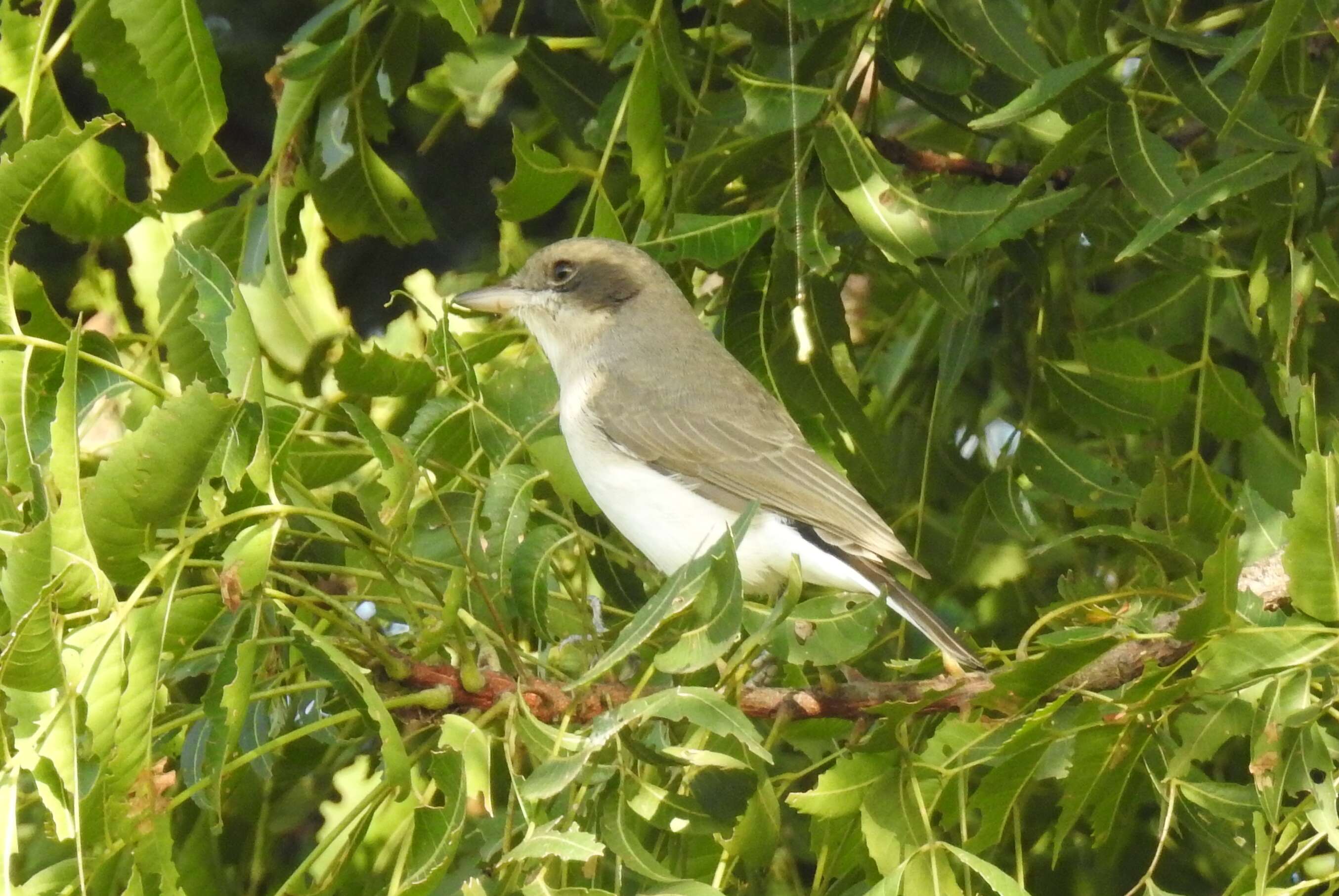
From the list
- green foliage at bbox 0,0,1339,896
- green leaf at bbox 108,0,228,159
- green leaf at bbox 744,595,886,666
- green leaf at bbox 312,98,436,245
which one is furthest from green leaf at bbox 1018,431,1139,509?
green leaf at bbox 108,0,228,159

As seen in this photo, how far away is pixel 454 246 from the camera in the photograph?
4914 mm

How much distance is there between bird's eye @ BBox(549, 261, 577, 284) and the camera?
3.97 m

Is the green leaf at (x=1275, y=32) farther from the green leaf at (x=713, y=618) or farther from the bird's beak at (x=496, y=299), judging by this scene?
the bird's beak at (x=496, y=299)

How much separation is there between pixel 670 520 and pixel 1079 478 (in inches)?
37.3

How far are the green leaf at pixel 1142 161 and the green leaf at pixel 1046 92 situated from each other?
171 mm

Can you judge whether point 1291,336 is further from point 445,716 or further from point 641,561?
point 445,716

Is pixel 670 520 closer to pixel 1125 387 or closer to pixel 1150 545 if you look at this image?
pixel 1125 387

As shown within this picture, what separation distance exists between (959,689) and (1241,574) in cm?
54

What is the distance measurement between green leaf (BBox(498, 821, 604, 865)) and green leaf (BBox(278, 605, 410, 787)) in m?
0.18

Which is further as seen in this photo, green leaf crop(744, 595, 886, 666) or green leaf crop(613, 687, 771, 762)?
green leaf crop(744, 595, 886, 666)

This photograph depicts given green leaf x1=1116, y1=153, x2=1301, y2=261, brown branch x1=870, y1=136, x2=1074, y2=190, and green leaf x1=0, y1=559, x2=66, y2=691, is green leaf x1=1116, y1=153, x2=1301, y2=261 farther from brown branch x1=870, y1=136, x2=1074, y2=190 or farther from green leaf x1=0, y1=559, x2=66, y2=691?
green leaf x1=0, y1=559, x2=66, y2=691

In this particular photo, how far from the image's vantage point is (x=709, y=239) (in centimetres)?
291

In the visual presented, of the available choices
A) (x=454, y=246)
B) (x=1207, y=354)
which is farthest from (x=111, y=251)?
(x=1207, y=354)

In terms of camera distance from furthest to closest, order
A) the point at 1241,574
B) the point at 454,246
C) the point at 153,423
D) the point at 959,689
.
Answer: the point at 454,246 < the point at 1241,574 < the point at 959,689 < the point at 153,423
